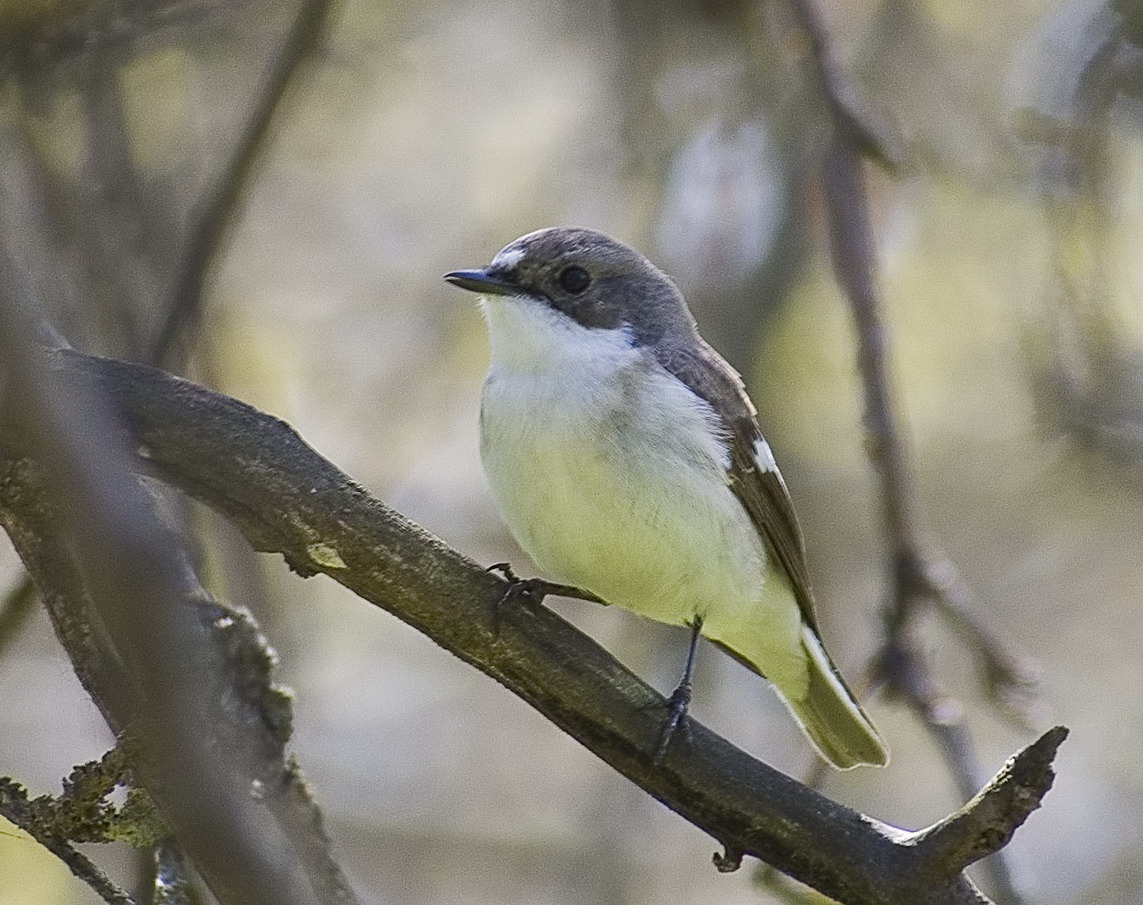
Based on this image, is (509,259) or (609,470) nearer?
(609,470)

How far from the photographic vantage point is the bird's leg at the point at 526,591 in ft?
9.22

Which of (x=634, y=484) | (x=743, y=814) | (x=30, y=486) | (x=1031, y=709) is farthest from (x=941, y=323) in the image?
(x=30, y=486)

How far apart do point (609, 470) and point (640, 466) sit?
78 mm

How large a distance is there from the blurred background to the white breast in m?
1.43

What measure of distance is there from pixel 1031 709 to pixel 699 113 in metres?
2.93

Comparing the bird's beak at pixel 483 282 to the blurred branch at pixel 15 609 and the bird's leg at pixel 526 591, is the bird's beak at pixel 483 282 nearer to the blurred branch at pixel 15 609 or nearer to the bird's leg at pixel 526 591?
the bird's leg at pixel 526 591

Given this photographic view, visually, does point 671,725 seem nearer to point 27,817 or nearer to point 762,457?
point 27,817

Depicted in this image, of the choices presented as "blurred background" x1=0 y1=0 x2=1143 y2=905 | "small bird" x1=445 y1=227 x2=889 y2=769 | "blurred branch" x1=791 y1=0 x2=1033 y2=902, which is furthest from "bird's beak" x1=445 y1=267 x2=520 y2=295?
"blurred background" x1=0 y1=0 x2=1143 y2=905

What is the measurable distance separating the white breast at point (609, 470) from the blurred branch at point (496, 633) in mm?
596

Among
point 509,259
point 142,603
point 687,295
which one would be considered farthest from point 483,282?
point 142,603

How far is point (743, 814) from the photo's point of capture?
2820mm

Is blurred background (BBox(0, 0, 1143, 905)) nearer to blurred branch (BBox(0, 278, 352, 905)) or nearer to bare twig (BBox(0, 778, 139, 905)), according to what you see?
bare twig (BBox(0, 778, 139, 905))

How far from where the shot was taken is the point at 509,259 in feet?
12.7

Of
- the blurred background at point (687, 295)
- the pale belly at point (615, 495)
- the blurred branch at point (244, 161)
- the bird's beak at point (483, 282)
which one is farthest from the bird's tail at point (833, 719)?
the blurred branch at point (244, 161)
